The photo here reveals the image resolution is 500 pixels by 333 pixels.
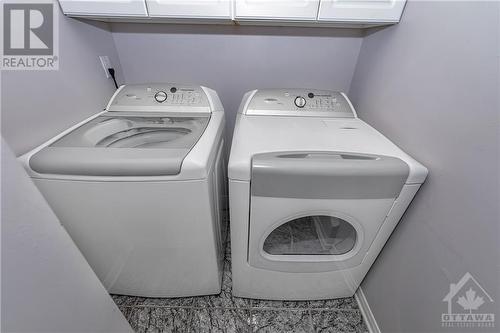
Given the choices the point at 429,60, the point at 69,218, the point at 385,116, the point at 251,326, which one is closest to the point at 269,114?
the point at 385,116

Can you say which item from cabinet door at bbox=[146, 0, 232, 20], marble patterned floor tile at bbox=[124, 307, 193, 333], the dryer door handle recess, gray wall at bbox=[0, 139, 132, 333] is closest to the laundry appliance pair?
the dryer door handle recess

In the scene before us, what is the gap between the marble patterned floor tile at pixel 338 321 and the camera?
3.76 ft

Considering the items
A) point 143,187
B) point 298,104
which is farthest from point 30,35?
point 298,104

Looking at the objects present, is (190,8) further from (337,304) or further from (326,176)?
(337,304)

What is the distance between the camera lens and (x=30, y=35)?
2.81ft

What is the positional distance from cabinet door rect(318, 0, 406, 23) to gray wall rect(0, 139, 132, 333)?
1268 mm

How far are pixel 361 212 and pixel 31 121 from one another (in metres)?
1.38

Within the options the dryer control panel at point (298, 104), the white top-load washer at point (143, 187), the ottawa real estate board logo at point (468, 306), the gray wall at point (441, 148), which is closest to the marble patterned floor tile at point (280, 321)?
the white top-load washer at point (143, 187)

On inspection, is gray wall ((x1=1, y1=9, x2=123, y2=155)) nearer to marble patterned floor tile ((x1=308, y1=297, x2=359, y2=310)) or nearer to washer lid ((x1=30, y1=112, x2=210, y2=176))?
washer lid ((x1=30, y1=112, x2=210, y2=176))

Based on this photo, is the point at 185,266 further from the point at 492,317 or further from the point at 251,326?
the point at 492,317

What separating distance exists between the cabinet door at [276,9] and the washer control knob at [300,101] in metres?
0.40

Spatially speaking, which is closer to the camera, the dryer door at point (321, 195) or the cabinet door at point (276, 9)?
the dryer door at point (321, 195)

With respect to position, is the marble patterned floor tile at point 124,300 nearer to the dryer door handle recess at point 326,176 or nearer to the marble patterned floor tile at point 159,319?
the marble patterned floor tile at point 159,319

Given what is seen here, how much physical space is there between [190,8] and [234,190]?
911 mm
